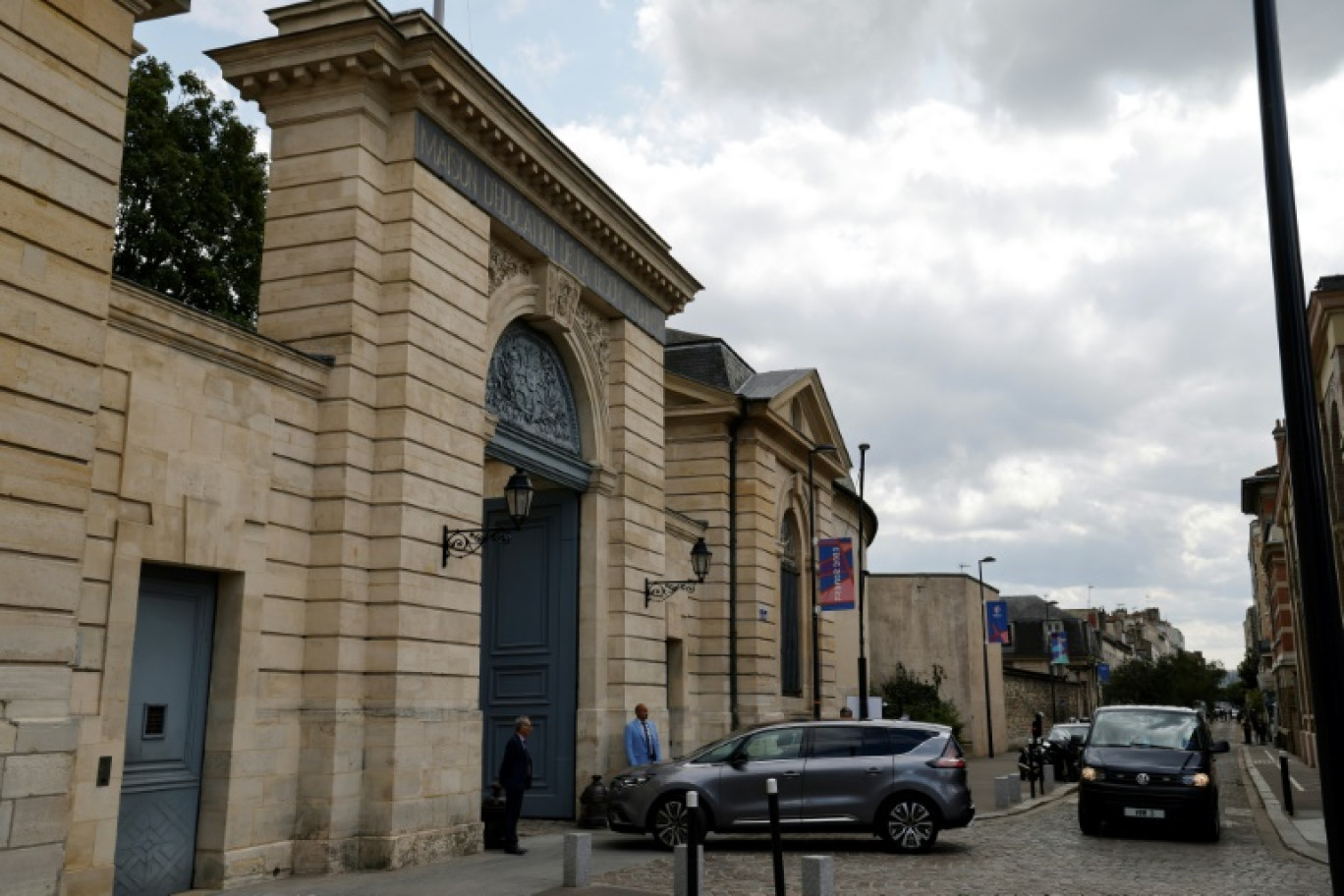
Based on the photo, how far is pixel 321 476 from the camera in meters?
13.0

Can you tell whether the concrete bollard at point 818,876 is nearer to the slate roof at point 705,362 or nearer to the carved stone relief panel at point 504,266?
the carved stone relief panel at point 504,266

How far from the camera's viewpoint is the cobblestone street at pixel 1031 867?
39.3 feet

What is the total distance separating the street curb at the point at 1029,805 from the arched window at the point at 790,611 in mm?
6472

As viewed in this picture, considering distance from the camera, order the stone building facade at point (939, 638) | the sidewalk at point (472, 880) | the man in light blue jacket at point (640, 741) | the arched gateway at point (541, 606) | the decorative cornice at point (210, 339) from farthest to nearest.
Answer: the stone building facade at point (939, 638)
the arched gateway at point (541, 606)
the man in light blue jacket at point (640, 741)
the sidewalk at point (472, 880)
the decorative cornice at point (210, 339)

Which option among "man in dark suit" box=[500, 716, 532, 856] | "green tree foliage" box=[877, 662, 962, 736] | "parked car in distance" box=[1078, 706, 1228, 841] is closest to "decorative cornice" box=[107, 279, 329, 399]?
"man in dark suit" box=[500, 716, 532, 856]

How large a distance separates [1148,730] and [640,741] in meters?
7.36

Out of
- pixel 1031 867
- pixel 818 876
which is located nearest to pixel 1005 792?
pixel 1031 867

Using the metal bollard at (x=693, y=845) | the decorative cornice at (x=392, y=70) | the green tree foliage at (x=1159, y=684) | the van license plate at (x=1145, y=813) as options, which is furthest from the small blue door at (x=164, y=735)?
the green tree foliage at (x=1159, y=684)

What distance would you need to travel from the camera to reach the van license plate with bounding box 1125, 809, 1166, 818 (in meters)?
16.4

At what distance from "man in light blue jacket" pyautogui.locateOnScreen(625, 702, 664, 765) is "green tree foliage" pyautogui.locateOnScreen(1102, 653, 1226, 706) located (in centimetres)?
6904

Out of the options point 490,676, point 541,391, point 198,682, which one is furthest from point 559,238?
point 198,682

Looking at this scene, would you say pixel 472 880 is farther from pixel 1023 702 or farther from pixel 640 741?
pixel 1023 702

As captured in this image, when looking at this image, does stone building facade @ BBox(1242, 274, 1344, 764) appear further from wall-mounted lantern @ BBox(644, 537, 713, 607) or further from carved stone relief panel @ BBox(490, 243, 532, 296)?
carved stone relief panel @ BBox(490, 243, 532, 296)

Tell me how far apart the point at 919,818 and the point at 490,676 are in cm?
707
